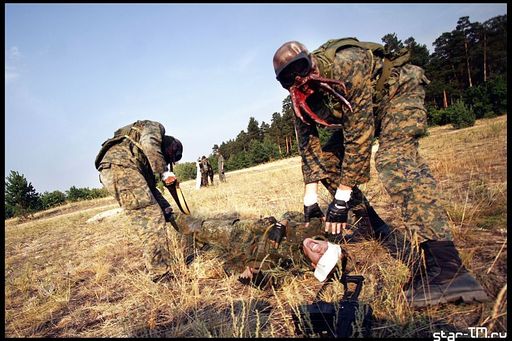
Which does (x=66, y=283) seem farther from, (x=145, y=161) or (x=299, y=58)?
(x=299, y=58)

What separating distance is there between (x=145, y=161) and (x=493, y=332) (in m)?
4.05

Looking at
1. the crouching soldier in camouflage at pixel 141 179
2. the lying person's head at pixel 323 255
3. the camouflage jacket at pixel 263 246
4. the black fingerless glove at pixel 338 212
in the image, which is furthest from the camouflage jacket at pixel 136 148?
the black fingerless glove at pixel 338 212

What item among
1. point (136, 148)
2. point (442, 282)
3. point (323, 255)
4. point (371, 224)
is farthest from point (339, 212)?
point (136, 148)

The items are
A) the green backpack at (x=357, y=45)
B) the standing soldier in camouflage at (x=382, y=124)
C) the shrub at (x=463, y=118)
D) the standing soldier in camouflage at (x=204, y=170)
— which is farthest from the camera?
the shrub at (x=463, y=118)

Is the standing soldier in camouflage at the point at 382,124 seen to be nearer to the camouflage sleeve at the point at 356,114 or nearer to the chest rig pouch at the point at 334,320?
the camouflage sleeve at the point at 356,114

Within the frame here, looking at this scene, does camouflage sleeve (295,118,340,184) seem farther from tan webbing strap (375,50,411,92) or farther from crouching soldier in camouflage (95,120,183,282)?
crouching soldier in camouflage (95,120,183,282)

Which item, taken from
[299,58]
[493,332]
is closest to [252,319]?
[493,332]

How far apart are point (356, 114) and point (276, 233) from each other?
1303 mm

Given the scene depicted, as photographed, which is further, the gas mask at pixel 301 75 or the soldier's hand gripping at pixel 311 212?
the soldier's hand gripping at pixel 311 212

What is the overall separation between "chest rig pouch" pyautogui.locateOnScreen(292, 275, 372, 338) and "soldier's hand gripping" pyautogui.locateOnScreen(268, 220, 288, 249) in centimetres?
91

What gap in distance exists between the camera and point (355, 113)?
2.23m

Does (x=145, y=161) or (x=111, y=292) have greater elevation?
(x=145, y=161)

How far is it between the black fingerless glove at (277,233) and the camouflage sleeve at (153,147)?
187 centimetres

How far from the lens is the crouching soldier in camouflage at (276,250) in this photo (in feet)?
7.34
